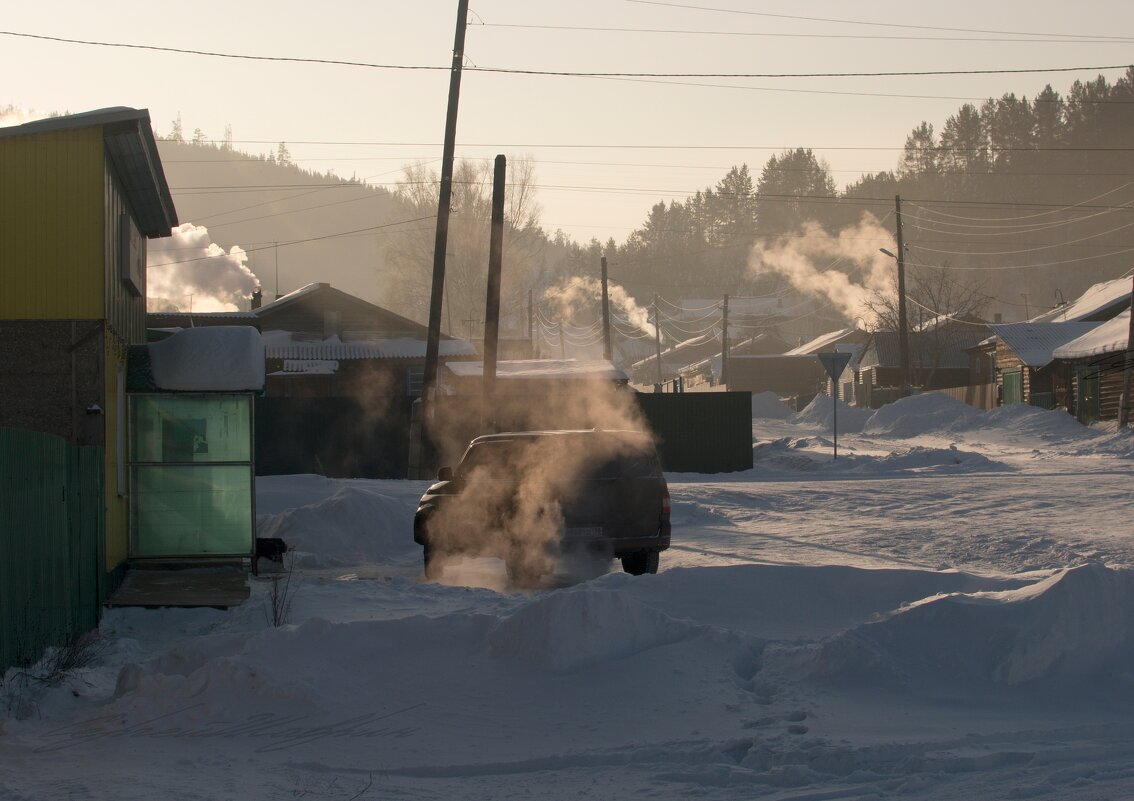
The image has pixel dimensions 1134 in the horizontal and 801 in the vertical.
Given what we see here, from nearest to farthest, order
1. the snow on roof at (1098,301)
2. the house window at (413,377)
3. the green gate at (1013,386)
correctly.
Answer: the house window at (413,377), the green gate at (1013,386), the snow on roof at (1098,301)

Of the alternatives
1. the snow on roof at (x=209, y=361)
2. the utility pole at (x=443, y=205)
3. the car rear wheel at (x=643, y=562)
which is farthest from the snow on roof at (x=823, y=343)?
the snow on roof at (x=209, y=361)

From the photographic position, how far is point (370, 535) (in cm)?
A: 1758

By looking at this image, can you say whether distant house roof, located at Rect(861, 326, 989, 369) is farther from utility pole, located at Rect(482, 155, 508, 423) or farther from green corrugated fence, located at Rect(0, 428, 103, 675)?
green corrugated fence, located at Rect(0, 428, 103, 675)

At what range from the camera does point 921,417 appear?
1924 inches

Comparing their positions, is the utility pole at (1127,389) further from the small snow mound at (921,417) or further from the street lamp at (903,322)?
the street lamp at (903,322)

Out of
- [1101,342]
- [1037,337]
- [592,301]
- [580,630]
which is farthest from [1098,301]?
[592,301]

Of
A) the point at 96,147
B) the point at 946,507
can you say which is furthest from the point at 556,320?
the point at 96,147

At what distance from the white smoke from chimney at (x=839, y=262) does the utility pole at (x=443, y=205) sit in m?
79.9

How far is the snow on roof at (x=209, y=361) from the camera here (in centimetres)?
1393

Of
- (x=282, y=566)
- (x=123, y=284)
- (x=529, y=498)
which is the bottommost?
(x=282, y=566)

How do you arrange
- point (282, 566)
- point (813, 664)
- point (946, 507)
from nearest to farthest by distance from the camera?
1. point (813, 664)
2. point (282, 566)
3. point (946, 507)

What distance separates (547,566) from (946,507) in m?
9.67

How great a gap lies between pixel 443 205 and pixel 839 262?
329 feet

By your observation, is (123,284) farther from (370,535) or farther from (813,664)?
Answer: (813,664)
